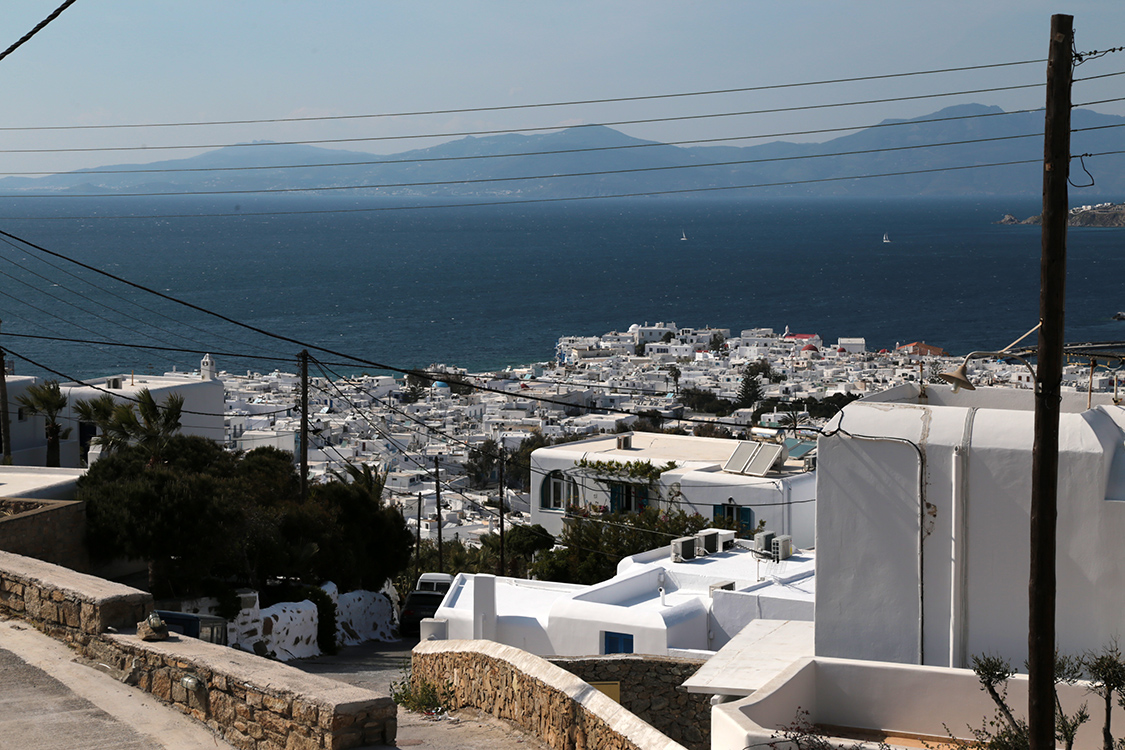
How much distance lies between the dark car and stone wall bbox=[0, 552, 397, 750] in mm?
14957

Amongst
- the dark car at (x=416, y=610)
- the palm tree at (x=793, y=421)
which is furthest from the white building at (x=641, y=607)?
the dark car at (x=416, y=610)

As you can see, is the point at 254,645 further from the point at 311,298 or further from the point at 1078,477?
the point at 311,298

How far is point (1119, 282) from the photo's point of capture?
173 meters

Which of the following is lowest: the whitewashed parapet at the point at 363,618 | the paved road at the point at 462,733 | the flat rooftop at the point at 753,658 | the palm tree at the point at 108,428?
the whitewashed parapet at the point at 363,618

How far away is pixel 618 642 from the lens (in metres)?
16.3

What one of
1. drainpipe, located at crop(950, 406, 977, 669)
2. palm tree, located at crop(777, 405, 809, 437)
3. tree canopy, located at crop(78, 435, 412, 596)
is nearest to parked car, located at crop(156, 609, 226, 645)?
tree canopy, located at crop(78, 435, 412, 596)

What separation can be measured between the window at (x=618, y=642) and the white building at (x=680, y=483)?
1060cm

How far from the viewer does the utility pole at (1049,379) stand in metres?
6.86

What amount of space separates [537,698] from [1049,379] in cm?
461

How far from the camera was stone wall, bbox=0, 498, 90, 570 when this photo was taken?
51.8ft

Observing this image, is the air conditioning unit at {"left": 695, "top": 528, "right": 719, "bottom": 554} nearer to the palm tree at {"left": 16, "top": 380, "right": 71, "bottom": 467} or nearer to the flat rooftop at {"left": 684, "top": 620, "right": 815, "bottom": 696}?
the flat rooftop at {"left": 684, "top": 620, "right": 815, "bottom": 696}

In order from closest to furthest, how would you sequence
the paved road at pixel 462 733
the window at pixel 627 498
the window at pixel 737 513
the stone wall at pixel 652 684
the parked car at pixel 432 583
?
the paved road at pixel 462 733
the stone wall at pixel 652 684
the parked car at pixel 432 583
the window at pixel 737 513
the window at pixel 627 498

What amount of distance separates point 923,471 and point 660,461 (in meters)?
23.1

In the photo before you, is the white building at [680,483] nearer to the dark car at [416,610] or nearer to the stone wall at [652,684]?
the dark car at [416,610]
